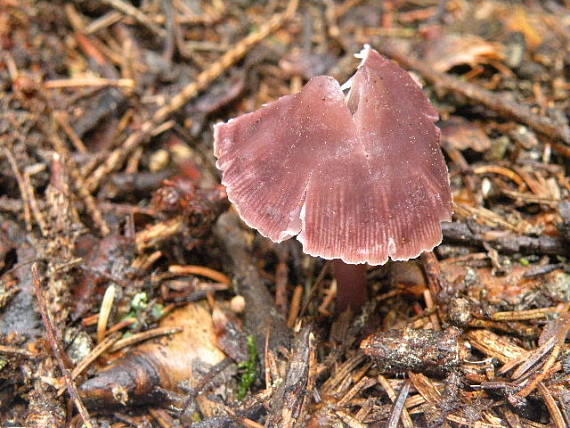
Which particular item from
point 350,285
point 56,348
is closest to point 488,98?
point 350,285

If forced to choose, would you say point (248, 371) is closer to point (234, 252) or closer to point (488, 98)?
point (234, 252)

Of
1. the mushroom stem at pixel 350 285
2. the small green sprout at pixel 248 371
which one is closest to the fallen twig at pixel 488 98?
the mushroom stem at pixel 350 285

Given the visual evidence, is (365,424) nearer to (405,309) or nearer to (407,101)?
(405,309)

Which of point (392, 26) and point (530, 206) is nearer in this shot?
point (530, 206)

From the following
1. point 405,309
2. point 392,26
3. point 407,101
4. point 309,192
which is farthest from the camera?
point 392,26

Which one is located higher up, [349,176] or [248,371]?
[349,176]

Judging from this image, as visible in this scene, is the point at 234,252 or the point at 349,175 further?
the point at 234,252

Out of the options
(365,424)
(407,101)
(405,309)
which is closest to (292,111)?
(407,101)

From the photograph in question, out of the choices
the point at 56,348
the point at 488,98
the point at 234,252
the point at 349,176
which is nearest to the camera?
the point at 349,176
